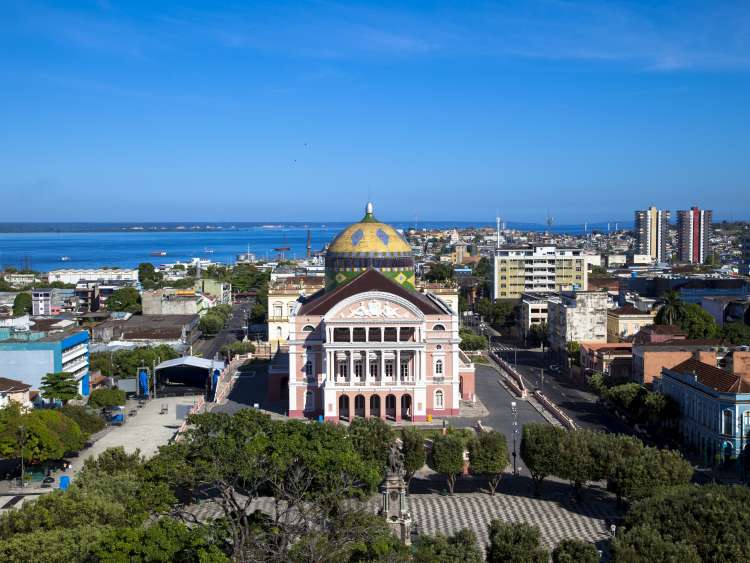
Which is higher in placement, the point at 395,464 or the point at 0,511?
the point at 395,464

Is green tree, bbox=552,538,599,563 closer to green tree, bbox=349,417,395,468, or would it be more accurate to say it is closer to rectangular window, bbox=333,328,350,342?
green tree, bbox=349,417,395,468

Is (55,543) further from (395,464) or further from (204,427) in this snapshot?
(395,464)

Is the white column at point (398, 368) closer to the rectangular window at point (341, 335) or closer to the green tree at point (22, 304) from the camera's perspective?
the rectangular window at point (341, 335)

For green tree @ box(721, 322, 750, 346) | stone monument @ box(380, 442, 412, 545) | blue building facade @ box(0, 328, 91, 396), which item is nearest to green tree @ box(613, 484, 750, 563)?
stone monument @ box(380, 442, 412, 545)

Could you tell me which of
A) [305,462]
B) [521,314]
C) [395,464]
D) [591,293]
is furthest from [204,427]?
[521,314]

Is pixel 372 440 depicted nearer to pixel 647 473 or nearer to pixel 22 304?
pixel 647 473

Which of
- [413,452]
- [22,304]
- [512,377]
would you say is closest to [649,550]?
[413,452]

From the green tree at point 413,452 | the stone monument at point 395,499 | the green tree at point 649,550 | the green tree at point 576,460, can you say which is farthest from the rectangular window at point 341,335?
the green tree at point 649,550
